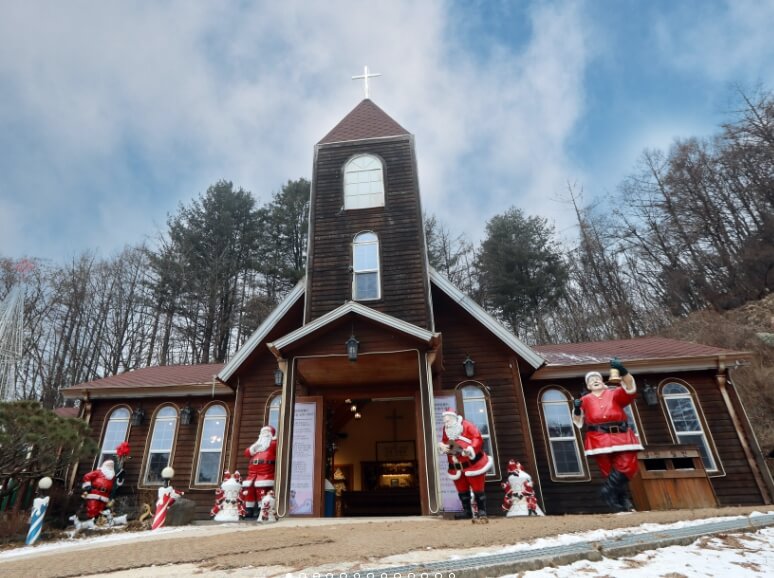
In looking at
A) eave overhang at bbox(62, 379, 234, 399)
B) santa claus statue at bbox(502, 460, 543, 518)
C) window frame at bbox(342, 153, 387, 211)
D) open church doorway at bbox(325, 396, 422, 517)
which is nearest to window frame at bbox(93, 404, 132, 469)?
eave overhang at bbox(62, 379, 234, 399)

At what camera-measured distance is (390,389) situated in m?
8.49

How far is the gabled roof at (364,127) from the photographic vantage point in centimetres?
1100

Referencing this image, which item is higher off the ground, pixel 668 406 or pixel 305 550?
pixel 668 406

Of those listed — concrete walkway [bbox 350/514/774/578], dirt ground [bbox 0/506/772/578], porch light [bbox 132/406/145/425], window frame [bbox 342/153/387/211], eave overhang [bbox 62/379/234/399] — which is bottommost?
dirt ground [bbox 0/506/772/578]

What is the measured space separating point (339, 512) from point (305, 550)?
835 cm

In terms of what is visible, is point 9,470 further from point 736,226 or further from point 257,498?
point 736,226

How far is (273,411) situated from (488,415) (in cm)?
468

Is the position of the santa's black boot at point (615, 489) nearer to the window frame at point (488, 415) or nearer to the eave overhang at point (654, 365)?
the window frame at point (488, 415)

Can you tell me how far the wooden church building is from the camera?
23.6ft

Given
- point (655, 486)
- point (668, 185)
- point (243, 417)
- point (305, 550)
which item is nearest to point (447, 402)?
point (655, 486)

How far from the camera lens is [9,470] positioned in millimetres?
6770

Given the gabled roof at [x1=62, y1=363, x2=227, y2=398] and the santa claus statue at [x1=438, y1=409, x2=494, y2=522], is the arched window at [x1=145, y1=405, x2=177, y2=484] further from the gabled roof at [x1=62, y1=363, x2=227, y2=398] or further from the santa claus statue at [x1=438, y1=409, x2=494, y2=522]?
the santa claus statue at [x1=438, y1=409, x2=494, y2=522]

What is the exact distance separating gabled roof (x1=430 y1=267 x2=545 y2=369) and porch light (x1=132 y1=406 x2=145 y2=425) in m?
7.61

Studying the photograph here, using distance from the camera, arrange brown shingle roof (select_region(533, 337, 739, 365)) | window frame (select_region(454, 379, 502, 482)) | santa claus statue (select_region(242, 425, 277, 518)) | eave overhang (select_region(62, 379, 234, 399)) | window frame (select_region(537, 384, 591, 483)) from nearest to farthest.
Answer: santa claus statue (select_region(242, 425, 277, 518))
window frame (select_region(454, 379, 502, 482))
window frame (select_region(537, 384, 591, 483))
brown shingle roof (select_region(533, 337, 739, 365))
eave overhang (select_region(62, 379, 234, 399))
